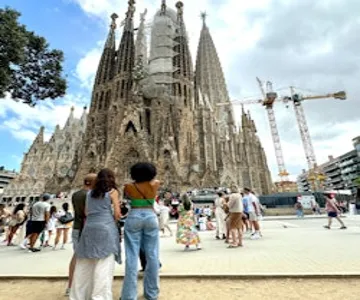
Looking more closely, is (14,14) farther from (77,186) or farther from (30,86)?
(77,186)

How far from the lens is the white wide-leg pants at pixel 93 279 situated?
2.52 meters

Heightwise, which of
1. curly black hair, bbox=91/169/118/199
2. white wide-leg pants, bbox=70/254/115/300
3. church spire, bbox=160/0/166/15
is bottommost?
white wide-leg pants, bbox=70/254/115/300

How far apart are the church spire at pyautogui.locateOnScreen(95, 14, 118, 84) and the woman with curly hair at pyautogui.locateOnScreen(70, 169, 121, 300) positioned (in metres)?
39.6

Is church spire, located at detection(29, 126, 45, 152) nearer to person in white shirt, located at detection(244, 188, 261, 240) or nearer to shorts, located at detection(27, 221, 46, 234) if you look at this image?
shorts, located at detection(27, 221, 46, 234)

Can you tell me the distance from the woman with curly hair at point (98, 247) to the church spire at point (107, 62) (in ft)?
130

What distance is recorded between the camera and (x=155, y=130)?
3281cm

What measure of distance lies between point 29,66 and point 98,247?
10.8m

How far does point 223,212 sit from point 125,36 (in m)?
41.4

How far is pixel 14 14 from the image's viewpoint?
918cm

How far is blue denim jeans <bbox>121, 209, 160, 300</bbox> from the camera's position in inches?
103

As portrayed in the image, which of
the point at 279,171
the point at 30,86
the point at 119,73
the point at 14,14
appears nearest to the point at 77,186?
the point at 119,73

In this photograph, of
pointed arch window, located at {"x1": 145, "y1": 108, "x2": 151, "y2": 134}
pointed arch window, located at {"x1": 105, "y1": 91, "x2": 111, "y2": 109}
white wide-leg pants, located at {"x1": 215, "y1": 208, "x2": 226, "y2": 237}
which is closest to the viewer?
white wide-leg pants, located at {"x1": 215, "y1": 208, "x2": 226, "y2": 237}

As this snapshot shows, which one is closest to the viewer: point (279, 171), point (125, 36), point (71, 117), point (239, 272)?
point (239, 272)

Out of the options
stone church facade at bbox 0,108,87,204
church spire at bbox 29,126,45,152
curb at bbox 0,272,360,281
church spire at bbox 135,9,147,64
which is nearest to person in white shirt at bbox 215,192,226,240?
→ curb at bbox 0,272,360,281
